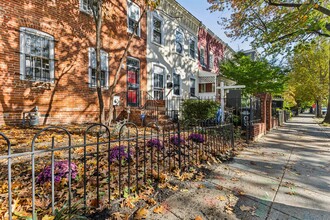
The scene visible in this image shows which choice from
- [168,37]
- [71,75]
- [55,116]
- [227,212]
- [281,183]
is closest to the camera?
[227,212]

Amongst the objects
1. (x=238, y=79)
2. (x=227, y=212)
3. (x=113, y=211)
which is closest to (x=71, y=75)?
(x=113, y=211)

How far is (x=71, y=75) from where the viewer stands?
319 inches

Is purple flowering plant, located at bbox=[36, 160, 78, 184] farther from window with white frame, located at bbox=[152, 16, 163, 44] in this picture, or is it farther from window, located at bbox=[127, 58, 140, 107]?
window with white frame, located at bbox=[152, 16, 163, 44]

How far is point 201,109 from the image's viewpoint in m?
8.77

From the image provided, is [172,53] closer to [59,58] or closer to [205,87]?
[205,87]

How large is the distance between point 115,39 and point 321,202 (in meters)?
9.95

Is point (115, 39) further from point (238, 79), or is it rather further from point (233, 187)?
point (238, 79)

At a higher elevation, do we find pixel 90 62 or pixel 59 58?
pixel 90 62

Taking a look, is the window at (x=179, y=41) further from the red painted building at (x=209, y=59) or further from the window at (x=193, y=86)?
the red painted building at (x=209, y=59)

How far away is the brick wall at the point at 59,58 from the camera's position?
635 cm

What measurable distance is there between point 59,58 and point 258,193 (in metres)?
7.89

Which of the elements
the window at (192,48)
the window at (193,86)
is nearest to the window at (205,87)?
the window at (193,86)

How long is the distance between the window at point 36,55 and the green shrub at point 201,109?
5748 mm

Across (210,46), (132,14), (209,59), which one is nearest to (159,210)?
(132,14)
